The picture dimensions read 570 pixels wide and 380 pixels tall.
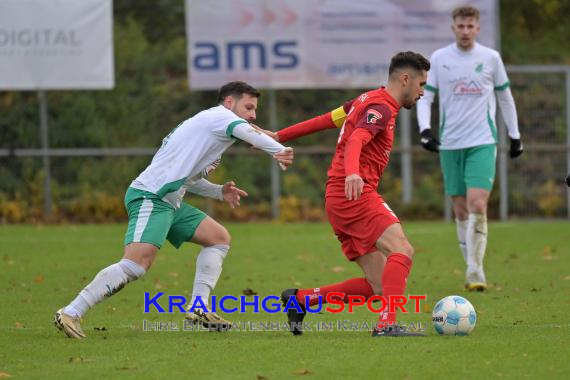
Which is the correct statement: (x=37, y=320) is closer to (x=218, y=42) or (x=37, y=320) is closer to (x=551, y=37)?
(x=218, y=42)

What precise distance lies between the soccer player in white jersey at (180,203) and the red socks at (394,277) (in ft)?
2.96

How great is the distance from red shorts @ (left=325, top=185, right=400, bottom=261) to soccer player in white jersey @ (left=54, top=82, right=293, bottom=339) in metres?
0.45

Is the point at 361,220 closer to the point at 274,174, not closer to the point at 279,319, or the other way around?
the point at 279,319

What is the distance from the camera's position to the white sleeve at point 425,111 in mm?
11195

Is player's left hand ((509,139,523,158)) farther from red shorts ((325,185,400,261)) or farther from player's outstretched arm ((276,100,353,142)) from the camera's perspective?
red shorts ((325,185,400,261))

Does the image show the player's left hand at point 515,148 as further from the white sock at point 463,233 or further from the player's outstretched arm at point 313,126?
the player's outstretched arm at point 313,126

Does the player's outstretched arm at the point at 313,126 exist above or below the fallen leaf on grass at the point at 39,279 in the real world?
above

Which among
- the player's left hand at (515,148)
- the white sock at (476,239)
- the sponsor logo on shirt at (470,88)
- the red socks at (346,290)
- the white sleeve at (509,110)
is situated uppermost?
the sponsor logo on shirt at (470,88)

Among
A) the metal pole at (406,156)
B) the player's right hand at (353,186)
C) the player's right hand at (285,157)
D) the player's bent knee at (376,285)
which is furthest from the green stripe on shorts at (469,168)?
the metal pole at (406,156)

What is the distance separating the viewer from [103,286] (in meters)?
7.96

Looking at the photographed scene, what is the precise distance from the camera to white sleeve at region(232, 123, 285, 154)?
7773mm

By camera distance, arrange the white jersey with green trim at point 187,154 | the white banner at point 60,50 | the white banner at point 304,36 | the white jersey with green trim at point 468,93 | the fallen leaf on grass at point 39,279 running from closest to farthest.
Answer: the white jersey with green trim at point 187,154 < the white jersey with green trim at point 468,93 < the fallen leaf on grass at point 39,279 < the white banner at point 60,50 < the white banner at point 304,36

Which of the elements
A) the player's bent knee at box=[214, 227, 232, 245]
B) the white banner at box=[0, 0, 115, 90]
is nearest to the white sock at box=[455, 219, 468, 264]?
the player's bent knee at box=[214, 227, 232, 245]

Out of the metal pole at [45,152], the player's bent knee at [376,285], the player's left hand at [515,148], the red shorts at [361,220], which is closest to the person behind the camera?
the red shorts at [361,220]
